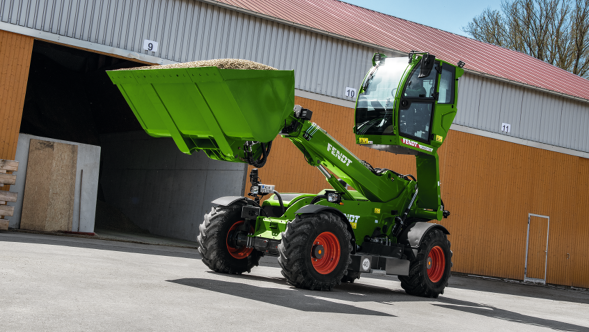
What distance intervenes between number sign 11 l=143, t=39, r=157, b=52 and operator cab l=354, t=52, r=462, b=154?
6.92m

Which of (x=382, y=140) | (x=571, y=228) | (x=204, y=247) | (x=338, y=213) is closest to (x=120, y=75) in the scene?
(x=204, y=247)

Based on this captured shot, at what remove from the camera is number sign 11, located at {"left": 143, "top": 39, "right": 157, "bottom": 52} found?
598 inches

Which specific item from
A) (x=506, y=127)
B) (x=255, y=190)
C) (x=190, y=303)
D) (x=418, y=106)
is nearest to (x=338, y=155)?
(x=255, y=190)

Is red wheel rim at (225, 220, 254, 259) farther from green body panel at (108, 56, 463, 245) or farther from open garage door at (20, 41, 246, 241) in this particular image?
open garage door at (20, 41, 246, 241)

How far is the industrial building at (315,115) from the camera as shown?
48.3 feet

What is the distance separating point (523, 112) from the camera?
2114cm

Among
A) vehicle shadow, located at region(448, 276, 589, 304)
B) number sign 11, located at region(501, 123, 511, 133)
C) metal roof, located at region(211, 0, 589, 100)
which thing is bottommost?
vehicle shadow, located at region(448, 276, 589, 304)

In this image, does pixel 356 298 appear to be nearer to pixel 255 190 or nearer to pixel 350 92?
pixel 255 190

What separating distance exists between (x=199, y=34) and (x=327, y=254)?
29.7ft

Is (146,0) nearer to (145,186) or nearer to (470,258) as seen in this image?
(145,186)

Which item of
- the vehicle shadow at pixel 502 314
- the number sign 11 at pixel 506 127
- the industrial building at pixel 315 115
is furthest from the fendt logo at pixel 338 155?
the number sign 11 at pixel 506 127

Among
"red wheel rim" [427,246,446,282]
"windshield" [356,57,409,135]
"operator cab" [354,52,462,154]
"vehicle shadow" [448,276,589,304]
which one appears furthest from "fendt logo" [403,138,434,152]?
"vehicle shadow" [448,276,589,304]

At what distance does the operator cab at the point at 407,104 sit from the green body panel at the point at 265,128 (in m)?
0.03

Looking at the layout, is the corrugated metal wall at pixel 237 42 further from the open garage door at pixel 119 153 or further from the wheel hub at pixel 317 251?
the wheel hub at pixel 317 251
